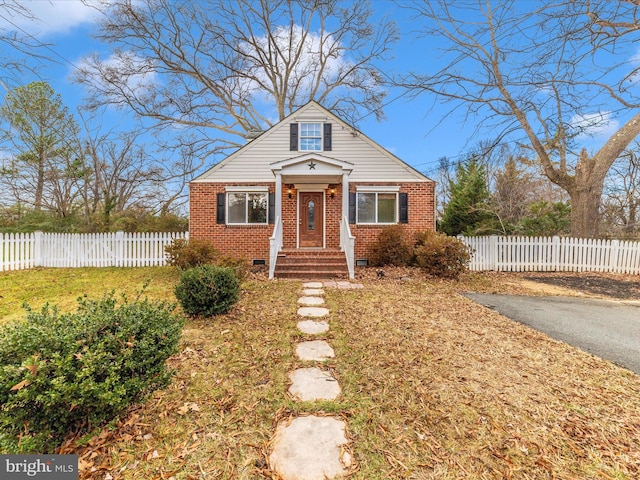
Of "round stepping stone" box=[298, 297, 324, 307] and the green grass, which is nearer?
"round stepping stone" box=[298, 297, 324, 307]

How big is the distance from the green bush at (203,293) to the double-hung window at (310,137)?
292 inches

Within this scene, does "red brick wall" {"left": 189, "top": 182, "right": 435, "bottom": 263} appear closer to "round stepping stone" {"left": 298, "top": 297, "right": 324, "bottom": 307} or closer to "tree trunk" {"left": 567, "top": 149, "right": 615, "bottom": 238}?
"round stepping stone" {"left": 298, "top": 297, "right": 324, "bottom": 307}

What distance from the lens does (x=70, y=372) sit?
5.95 feet

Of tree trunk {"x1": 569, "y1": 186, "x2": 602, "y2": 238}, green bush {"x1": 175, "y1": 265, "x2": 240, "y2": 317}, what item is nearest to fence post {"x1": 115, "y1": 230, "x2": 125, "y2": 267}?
green bush {"x1": 175, "y1": 265, "x2": 240, "y2": 317}

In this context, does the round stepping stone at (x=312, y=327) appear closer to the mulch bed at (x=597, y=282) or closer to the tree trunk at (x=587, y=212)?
the mulch bed at (x=597, y=282)

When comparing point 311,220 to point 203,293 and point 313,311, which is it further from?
point 203,293

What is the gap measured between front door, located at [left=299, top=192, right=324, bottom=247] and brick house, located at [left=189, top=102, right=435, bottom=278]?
0.59 feet

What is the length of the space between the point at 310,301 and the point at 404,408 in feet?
11.3

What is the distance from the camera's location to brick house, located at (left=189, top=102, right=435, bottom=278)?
10523 mm

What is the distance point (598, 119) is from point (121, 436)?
14645mm

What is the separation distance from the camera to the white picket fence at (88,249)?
9.71 meters

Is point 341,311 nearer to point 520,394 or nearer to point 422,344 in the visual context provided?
point 422,344

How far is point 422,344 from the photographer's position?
11.7 feet

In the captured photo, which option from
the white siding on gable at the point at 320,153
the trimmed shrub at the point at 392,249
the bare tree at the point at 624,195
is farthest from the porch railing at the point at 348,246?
the bare tree at the point at 624,195
